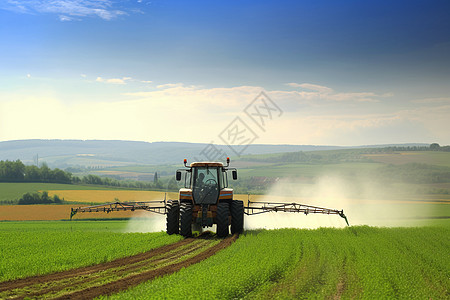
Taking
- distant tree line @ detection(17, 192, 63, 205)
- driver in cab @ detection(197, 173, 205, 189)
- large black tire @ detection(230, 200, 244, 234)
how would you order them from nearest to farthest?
large black tire @ detection(230, 200, 244, 234) → driver in cab @ detection(197, 173, 205, 189) → distant tree line @ detection(17, 192, 63, 205)

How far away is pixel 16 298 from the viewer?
994 centimetres

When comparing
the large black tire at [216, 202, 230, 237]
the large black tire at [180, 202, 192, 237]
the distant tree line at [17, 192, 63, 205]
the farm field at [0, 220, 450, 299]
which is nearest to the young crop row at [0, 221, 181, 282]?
the farm field at [0, 220, 450, 299]

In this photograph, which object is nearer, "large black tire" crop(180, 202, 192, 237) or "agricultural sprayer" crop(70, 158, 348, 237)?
"large black tire" crop(180, 202, 192, 237)

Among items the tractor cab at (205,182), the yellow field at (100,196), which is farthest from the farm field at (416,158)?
the tractor cab at (205,182)

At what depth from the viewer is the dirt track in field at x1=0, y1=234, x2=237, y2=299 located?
409 inches

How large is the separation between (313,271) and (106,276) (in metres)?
6.48

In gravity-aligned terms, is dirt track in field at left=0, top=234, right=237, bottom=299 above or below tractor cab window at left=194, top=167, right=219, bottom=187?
below

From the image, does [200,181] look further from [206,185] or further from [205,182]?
[206,185]

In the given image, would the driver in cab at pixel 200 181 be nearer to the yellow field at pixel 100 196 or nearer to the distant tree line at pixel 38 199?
the yellow field at pixel 100 196

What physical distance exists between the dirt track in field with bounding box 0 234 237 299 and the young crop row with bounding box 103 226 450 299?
742 millimetres

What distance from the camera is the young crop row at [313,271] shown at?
410 inches

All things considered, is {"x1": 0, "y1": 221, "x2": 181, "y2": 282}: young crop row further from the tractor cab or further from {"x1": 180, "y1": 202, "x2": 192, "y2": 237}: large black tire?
the tractor cab

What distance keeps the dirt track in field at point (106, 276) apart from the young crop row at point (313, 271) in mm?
742

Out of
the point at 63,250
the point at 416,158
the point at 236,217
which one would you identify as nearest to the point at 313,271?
the point at 236,217
